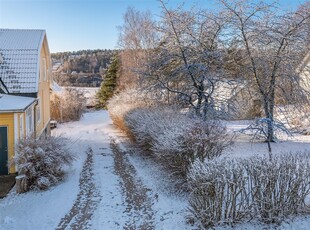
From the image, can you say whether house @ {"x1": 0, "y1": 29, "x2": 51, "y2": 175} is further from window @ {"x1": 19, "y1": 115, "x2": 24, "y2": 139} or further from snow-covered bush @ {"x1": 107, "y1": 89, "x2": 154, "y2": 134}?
snow-covered bush @ {"x1": 107, "y1": 89, "x2": 154, "y2": 134}

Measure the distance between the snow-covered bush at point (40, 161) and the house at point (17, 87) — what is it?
1089 millimetres

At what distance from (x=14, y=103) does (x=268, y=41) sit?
880cm

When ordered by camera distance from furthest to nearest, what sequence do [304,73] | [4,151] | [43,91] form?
[43,91], [304,73], [4,151]

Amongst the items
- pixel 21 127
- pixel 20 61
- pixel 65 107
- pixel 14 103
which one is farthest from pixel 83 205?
pixel 65 107

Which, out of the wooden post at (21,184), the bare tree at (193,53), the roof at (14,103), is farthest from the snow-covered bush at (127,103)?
the wooden post at (21,184)

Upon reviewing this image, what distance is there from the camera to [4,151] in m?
10.4

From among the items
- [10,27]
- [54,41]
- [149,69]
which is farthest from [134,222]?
[54,41]

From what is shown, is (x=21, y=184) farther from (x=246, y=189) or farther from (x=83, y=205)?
(x=246, y=189)

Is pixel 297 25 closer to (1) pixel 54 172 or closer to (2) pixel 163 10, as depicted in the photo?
(2) pixel 163 10

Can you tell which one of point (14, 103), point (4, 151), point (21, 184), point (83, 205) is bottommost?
point (83, 205)

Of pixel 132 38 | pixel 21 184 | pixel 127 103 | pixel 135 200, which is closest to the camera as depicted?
pixel 135 200

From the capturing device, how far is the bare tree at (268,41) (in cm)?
1006

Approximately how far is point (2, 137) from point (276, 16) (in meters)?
9.89

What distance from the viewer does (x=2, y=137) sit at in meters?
10.3
